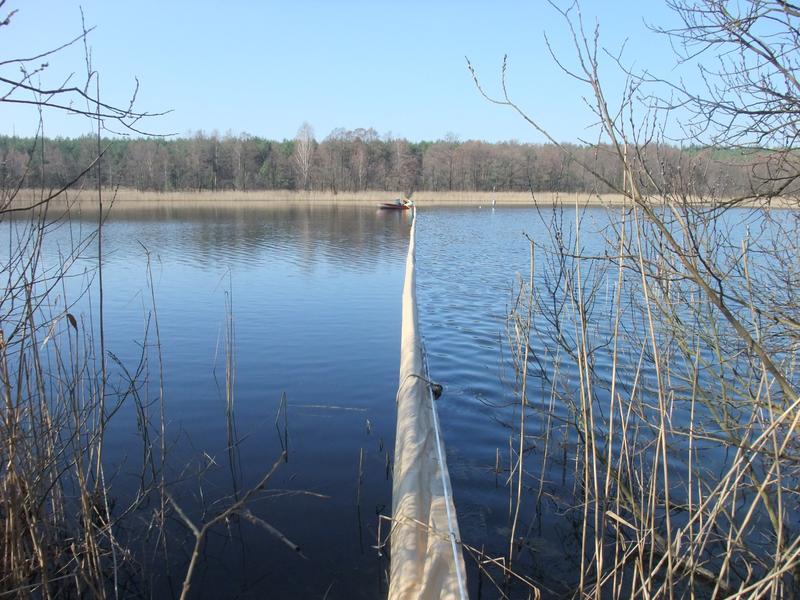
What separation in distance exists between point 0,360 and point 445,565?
8.63 feet

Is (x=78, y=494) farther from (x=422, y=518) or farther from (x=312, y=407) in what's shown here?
(x=422, y=518)

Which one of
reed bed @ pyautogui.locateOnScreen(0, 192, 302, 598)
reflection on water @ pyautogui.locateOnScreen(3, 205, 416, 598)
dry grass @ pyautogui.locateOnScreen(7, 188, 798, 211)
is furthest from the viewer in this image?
dry grass @ pyautogui.locateOnScreen(7, 188, 798, 211)

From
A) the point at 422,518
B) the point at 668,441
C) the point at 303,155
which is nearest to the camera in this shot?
the point at 422,518

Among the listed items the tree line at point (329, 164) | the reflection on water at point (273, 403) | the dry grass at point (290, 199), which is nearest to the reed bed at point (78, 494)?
the reflection on water at point (273, 403)

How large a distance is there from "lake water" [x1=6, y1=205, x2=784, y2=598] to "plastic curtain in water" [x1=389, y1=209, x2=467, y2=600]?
60 cm

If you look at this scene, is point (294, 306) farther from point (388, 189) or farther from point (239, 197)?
point (388, 189)

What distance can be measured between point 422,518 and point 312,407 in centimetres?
389

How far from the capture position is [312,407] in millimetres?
7195

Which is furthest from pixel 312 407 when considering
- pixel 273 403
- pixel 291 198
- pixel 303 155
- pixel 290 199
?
pixel 303 155

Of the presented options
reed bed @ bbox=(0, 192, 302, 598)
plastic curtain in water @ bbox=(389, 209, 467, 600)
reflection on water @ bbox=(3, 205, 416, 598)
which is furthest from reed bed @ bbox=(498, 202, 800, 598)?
reed bed @ bbox=(0, 192, 302, 598)

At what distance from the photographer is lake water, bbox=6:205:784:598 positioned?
427 centimetres

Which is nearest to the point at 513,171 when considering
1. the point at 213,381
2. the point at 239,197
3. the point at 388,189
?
the point at 388,189

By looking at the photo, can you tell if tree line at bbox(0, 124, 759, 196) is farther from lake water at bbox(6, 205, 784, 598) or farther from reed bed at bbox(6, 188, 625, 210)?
lake water at bbox(6, 205, 784, 598)

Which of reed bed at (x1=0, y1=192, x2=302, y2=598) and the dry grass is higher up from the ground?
the dry grass
